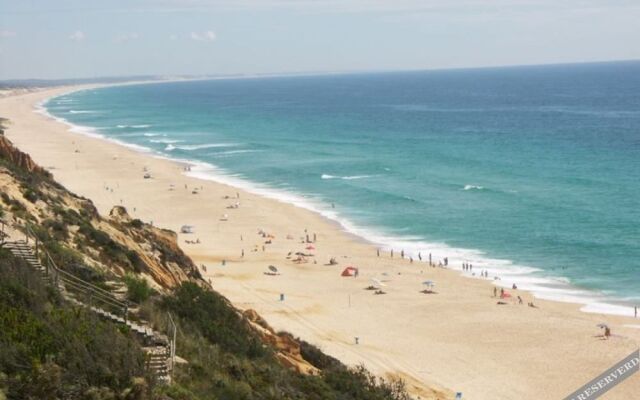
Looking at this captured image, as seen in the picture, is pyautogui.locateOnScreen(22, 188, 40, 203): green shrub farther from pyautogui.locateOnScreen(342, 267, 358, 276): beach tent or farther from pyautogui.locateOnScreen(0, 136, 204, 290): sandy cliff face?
pyautogui.locateOnScreen(342, 267, 358, 276): beach tent

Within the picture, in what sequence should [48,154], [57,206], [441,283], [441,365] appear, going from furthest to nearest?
[48,154] < [441,283] < [441,365] < [57,206]

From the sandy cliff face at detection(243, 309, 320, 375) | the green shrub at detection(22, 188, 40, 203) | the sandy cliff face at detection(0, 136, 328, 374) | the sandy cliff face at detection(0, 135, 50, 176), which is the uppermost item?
the sandy cliff face at detection(0, 135, 50, 176)

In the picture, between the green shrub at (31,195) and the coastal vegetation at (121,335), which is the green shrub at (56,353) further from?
the green shrub at (31,195)

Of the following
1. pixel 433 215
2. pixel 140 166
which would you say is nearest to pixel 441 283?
pixel 433 215

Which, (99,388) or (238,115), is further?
(238,115)

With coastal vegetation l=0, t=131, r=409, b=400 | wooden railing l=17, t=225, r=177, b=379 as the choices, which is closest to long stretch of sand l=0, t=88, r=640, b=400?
coastal vegetation l=0, t=131, r=409, b=400

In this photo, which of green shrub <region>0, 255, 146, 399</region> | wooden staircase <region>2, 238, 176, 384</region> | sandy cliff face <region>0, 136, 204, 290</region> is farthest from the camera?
sandy cliff face <region>0, 136, 204, 290</region>

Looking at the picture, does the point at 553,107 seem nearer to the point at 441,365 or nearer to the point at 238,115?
the point at 238,115
